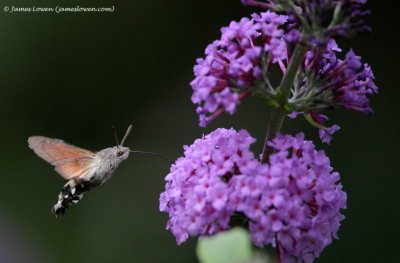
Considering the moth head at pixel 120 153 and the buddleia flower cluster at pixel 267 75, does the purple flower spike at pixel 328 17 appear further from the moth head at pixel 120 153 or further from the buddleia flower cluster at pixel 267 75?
the moth head at pixel 120 153

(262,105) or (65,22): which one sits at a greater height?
(65,22)

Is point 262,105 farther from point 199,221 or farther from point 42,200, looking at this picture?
point 199,221

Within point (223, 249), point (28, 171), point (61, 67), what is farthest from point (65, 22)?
point (223, 249)

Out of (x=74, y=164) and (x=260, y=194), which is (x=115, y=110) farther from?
(x=260, y=194)

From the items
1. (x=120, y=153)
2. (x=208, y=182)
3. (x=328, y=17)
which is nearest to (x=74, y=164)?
(x=120, y=153)

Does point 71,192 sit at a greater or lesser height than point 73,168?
lesser

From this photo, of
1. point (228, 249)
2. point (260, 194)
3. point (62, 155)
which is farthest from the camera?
point (62, 155)
